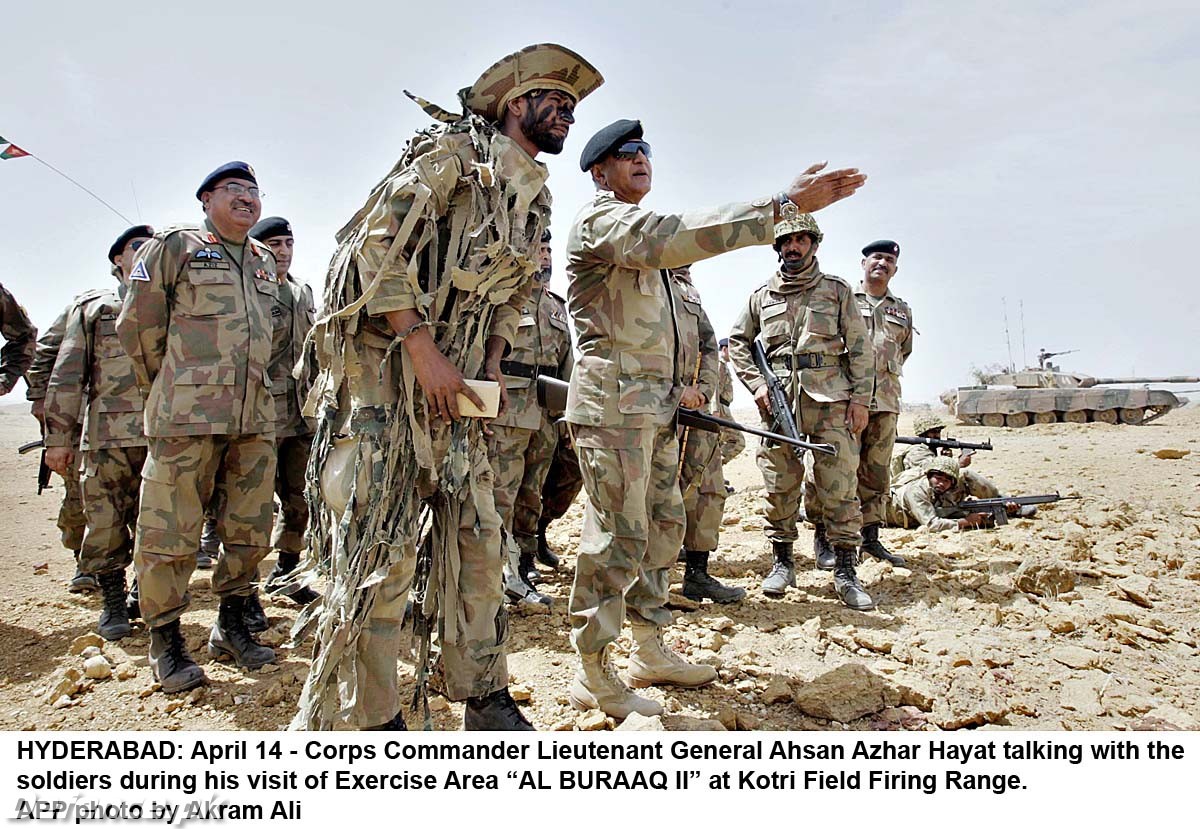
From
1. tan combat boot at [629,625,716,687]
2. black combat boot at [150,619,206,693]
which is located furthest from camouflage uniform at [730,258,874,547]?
black combat boot at [150,619,206,693]

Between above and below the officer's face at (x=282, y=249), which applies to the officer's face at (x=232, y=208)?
below

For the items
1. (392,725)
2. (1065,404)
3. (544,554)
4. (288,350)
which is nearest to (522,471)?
(544,554)

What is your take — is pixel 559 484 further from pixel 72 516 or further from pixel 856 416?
pixel 72 516

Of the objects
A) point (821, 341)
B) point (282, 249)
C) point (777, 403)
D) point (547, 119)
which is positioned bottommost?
point (777, 403)

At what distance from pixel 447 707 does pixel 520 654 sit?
0.67 m

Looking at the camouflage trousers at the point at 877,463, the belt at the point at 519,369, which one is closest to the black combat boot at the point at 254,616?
the belt at the point at 519,369

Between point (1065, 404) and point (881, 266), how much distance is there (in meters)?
14.8

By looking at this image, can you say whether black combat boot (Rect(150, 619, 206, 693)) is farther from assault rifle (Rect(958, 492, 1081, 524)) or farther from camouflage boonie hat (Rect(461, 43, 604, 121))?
assault rifle (Rect(958, 492, 1081, 524))

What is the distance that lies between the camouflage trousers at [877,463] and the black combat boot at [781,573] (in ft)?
3.54

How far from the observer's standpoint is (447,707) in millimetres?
2893

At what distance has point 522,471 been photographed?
4.91 meters

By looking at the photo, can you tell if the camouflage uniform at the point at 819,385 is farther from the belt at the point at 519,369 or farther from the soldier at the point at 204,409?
the soldier at the point at 204,409

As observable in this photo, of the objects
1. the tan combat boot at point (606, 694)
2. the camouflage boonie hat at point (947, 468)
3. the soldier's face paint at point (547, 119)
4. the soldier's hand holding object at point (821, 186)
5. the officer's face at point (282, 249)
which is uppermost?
the officer's face at point (282, 249)

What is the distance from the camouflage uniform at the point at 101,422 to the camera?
4242 mm
